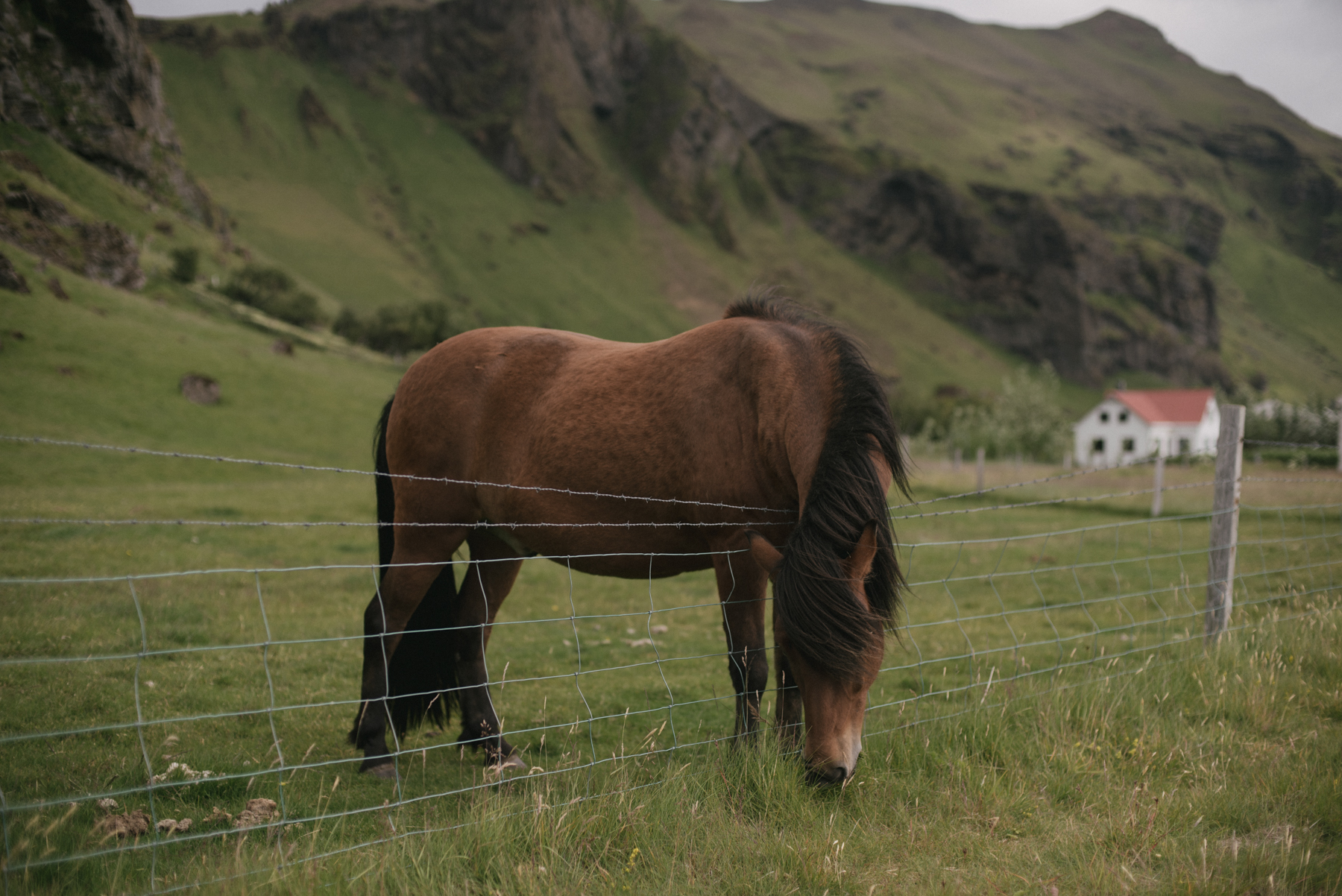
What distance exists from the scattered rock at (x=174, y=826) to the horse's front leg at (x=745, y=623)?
2545 millimetres

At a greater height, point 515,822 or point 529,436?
point 529,436

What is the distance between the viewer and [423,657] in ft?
16.4

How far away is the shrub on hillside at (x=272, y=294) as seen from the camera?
5888 centimetres

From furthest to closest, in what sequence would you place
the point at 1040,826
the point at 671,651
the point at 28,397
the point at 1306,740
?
the point at 28,397, the point at 671,651, the point at 1306,740, the point at 1040,826

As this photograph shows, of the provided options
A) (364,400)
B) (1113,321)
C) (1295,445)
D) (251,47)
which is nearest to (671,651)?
(1295,445)

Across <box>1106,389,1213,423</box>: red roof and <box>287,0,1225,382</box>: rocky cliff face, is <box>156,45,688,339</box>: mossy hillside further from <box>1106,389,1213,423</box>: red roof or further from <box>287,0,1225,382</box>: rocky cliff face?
<box>1106,389,1213,423</box>: red roof

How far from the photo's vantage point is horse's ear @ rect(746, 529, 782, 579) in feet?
11.2

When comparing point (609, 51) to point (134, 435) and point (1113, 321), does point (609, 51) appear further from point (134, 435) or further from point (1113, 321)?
point (134, 435)

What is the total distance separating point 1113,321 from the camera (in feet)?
498

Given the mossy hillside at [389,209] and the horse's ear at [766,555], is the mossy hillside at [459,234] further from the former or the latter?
the horse's ear at [766,555]

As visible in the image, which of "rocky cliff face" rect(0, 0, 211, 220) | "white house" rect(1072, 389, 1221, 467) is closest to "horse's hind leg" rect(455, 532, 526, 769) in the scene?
"rocky cliff face" rect(0, 0, 211, 220)

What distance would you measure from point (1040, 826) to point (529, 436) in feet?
11.1

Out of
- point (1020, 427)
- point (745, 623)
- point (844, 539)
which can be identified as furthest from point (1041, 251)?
point (844, 539)

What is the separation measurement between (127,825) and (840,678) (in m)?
3.20
